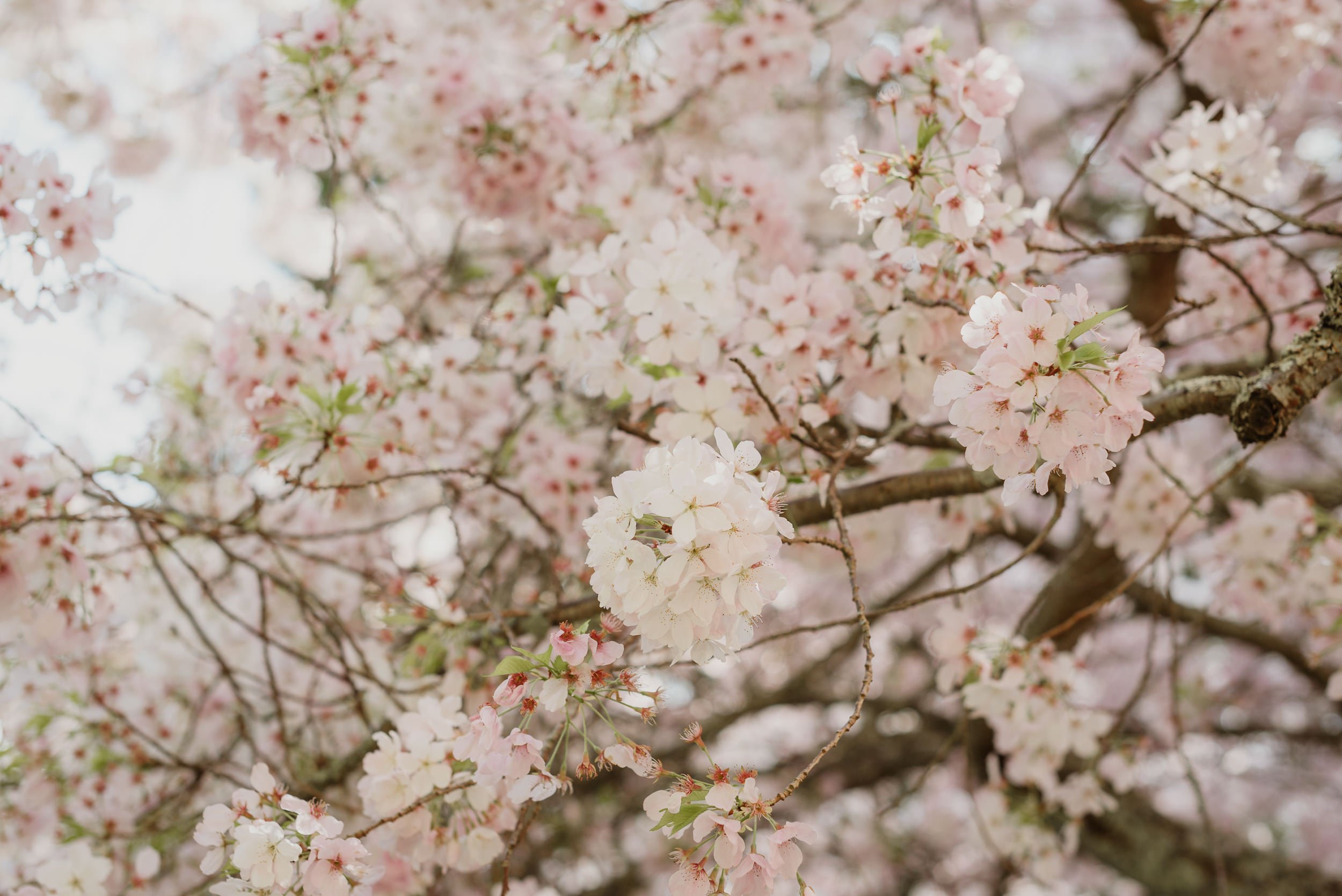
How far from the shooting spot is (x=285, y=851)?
51.0 inches

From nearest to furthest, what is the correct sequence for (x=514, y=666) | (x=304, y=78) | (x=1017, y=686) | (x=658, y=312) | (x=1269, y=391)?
(x=514, y=666) → (x=1269, y=391) → (x=658, y=312) → (x=1017, y=686) → (x=304, y=78)

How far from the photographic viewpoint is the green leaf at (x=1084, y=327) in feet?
3.54

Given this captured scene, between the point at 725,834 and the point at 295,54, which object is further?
the point at 295,54

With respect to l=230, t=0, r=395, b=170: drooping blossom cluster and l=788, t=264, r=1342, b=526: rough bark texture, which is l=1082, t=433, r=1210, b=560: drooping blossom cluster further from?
l=230, t=0, r=395, b=170: drooping blossom cluster

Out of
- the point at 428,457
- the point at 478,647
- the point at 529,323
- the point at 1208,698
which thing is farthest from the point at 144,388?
the point at 1208,698

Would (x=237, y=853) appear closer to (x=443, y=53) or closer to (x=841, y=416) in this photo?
(x=841, y=416)

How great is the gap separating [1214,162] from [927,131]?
986mm

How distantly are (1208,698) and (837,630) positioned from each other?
2.10m

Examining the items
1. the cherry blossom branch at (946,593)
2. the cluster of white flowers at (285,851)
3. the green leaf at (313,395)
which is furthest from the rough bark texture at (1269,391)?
the green leaf at (313,395)

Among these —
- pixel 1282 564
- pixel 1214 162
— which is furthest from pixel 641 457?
pixel 1282 564

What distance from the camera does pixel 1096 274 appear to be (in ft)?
18.0

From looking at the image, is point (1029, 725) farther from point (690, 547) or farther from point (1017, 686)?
point (690, 547)

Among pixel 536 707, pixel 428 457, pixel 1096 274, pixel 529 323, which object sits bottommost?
pixel 536 707

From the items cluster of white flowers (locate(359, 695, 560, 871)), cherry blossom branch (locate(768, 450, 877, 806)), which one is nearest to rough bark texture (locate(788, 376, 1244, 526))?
cherry blossom branch (locate(768, 450, 877, 806))
